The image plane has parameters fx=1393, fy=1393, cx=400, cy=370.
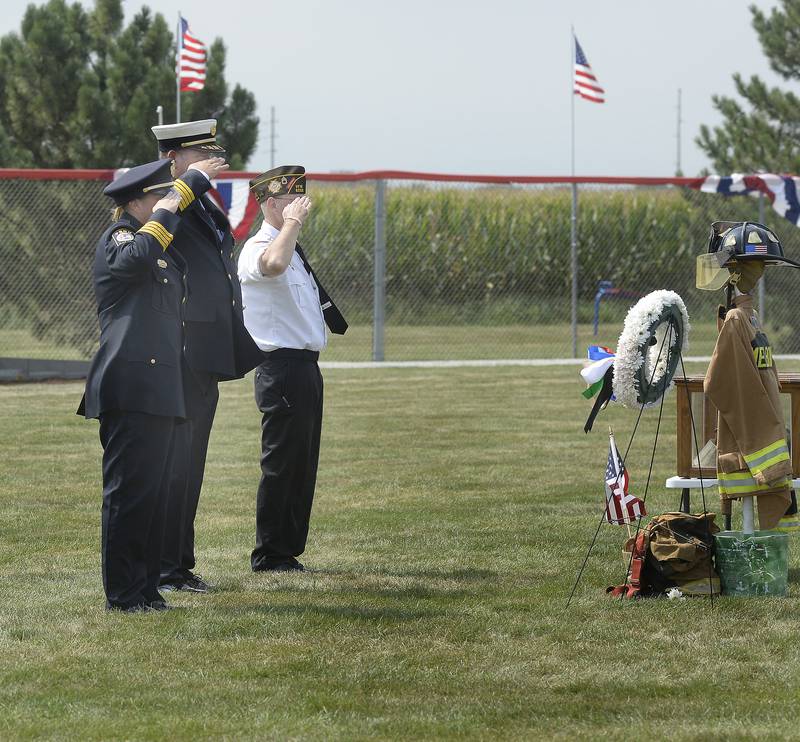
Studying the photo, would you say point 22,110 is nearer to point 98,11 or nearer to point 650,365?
point 98,11

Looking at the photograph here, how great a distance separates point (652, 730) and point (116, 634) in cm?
226

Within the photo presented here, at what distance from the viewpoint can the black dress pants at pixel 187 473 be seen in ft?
20.8

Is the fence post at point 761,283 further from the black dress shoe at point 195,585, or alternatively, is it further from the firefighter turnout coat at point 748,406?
the black dress shoe at point 195,585

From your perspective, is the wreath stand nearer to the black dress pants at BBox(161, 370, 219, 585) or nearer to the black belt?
the black belt

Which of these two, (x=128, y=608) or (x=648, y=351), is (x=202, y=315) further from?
(x=648, y=351)

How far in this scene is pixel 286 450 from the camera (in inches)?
269

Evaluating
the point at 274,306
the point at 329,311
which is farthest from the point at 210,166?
the point at 329,311

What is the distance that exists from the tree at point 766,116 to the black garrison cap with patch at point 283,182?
17.9 metres

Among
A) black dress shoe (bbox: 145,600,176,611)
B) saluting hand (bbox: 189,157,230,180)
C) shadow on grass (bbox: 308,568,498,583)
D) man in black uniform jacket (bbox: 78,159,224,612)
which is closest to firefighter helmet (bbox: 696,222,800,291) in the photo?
shadow on grass (bbox: 308,568,498,583)

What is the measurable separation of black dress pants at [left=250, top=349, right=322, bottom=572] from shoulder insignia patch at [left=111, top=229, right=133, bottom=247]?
3.74 feet

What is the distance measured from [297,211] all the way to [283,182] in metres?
0.24

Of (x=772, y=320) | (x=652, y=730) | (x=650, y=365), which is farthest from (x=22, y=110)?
(x=652, y=730)

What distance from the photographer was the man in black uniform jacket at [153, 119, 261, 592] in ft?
20.4

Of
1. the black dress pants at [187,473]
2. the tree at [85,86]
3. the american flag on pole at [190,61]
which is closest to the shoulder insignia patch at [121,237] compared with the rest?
the black dress pants at [187,473]
